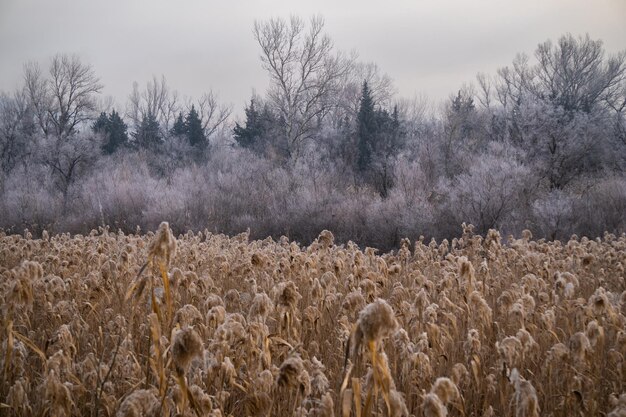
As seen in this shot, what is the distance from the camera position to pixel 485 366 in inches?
130

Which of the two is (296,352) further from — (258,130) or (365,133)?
(258,130)

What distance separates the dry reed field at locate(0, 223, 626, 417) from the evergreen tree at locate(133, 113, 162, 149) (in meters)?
45.6

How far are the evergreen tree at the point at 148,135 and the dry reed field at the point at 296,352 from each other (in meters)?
45.6

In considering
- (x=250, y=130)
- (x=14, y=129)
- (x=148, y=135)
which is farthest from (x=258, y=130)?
(x=14, y=129)

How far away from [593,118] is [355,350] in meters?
33.1

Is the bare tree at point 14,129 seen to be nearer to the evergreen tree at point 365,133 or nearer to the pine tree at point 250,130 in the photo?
the pine tree at point 250,130

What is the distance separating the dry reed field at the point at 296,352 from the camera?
1685 millimetres

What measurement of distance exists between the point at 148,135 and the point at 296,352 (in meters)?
51.3

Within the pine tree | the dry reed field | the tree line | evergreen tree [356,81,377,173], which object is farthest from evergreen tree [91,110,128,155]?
the dry reed field

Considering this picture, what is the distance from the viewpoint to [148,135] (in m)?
49.9

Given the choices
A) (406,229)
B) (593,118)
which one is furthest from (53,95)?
(593,118)

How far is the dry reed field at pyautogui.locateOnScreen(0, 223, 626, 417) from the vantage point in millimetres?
1685

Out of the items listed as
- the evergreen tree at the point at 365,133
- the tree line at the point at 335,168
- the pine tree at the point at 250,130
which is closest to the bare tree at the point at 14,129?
the tree line at the point at 335,168

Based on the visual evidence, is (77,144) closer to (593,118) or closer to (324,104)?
(324,104)
